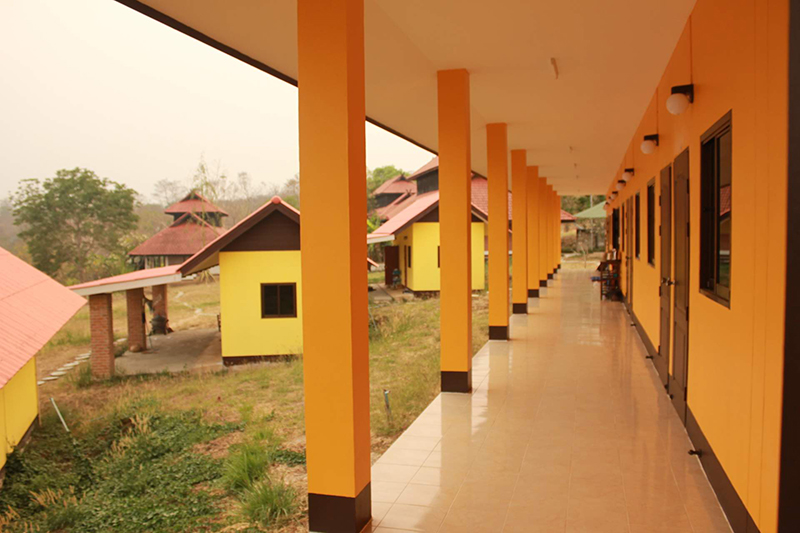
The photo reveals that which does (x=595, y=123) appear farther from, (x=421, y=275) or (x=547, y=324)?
(x=421, y=275)

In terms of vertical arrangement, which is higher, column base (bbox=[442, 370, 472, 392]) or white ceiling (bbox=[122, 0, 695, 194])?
white ceiling (bbox=[122, 0, 695, 194])

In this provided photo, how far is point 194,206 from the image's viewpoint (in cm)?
3662

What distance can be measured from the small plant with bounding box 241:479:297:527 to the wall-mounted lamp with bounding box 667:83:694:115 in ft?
12.4

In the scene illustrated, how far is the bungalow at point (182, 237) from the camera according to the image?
30.0 m

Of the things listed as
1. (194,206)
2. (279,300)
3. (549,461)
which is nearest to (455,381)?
(549,461)

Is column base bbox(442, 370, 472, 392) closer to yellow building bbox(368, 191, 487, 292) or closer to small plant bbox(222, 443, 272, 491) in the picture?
small plant bbox(222, 443, 272, 491)

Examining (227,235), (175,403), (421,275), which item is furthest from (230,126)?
(175,403)

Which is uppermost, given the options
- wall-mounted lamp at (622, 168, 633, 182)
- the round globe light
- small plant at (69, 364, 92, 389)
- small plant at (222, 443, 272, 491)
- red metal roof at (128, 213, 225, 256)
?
Result: wall-mounted lamp at (622, 168, 633, 182)

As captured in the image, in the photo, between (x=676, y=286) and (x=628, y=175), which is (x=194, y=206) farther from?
(x=676, y=286)

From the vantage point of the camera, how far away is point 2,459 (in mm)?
6660

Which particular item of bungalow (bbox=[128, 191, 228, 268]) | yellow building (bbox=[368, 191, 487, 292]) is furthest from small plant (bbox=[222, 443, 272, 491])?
bungalow (bbox=[128, 191, 228, 268])

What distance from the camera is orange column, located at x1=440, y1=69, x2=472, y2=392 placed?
5.79m

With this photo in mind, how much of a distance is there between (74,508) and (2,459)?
6.95ft

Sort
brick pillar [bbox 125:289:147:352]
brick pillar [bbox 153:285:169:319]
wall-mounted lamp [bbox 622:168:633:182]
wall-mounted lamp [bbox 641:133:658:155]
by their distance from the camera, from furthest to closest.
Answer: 1. brick pillar [bbox 153:285:169:319]
2. brick pillar [bbox 125:289:147:352]
3. wall-mounted lamp [bbox 622:168:633:182]
4. wall-mounted lamp [bbox 641:133:658:155]
